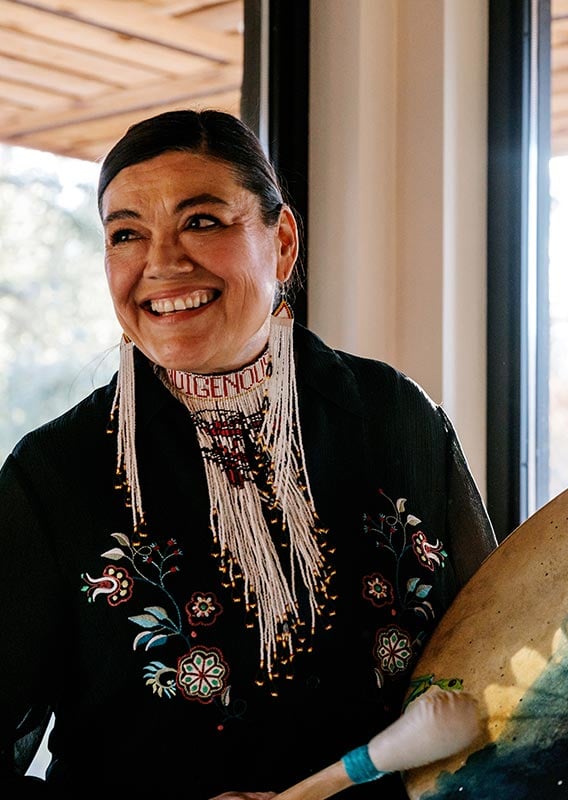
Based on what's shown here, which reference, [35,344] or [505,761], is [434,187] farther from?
[505,761]

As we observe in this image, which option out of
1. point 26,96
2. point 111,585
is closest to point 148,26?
point 26,96

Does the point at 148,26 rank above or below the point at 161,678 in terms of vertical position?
above

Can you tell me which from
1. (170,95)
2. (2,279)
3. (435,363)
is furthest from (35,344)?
(435,363)

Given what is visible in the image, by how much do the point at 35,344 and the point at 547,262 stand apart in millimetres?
994

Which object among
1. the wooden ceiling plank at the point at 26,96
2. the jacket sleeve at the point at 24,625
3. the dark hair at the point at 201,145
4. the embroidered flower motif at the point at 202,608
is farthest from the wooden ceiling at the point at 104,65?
the embroidered flower motif at the point at 202,608

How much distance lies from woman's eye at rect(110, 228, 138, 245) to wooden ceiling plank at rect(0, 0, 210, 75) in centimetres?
60

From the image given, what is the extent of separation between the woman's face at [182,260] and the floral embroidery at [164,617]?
21 centimetres

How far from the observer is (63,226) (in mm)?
1722

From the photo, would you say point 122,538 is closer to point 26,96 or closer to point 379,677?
point 379,677

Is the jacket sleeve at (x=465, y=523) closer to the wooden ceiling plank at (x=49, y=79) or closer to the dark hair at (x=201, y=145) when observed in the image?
the dark hair at (x=201, y=145)

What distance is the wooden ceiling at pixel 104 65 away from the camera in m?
1.68

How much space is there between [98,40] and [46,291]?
1.38 feet

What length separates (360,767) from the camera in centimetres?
102

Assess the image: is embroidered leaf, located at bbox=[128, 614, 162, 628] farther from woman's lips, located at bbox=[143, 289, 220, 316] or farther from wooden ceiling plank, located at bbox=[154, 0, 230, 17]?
wooden ceiling plank, located at bbox=[154, 0, 230, 17]
